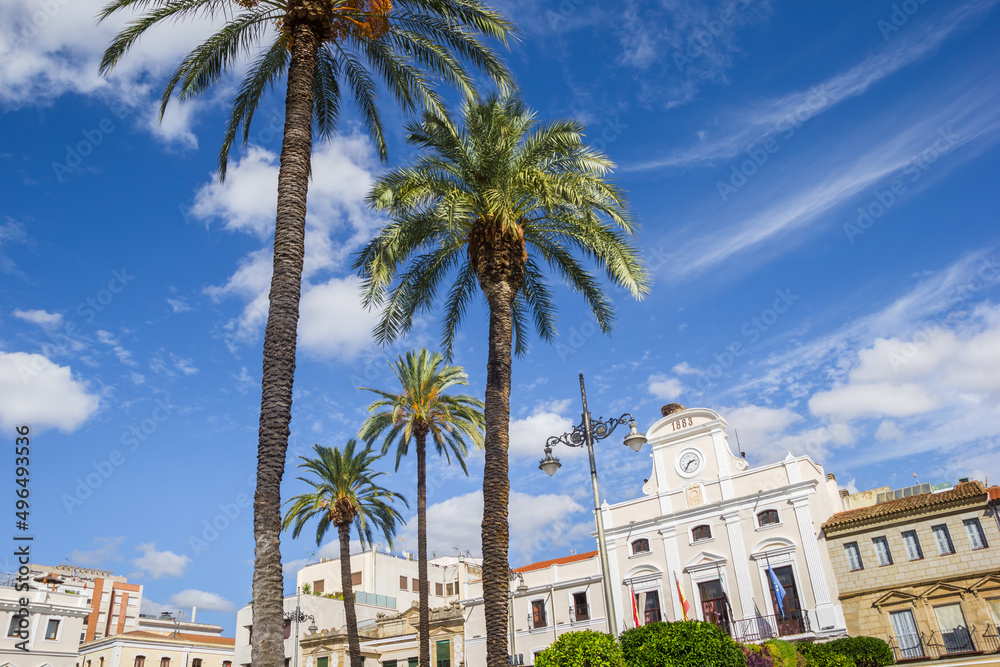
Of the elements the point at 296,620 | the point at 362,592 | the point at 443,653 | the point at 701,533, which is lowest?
the point at 443,653

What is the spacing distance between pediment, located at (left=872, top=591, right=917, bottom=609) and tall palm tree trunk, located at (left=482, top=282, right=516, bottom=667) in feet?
76.0

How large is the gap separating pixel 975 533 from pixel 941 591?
283cm

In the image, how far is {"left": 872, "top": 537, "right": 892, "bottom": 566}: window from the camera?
104 feet

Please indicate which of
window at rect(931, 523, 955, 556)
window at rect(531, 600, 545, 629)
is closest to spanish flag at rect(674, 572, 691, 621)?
window at rect(531, 600, 545, 629)

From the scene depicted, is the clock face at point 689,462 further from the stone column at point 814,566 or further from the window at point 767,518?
the stone column at point 814,566

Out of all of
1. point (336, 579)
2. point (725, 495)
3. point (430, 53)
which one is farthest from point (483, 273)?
point (336, 579)

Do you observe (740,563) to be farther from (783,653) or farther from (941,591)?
(783,653)

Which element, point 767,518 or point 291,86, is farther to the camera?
point 767,518

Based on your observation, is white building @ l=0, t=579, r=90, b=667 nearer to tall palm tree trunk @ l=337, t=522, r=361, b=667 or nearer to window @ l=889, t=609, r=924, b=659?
tall palm tree trunk @ l=337, t=522, r=361, b=667

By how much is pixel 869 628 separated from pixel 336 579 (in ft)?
152

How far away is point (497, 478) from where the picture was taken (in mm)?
16406

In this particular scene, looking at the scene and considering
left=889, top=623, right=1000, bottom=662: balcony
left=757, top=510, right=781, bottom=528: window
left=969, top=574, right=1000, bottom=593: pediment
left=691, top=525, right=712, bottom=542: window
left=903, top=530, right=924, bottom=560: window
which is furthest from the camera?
left=691, top=525, right=712, bottom=542: window

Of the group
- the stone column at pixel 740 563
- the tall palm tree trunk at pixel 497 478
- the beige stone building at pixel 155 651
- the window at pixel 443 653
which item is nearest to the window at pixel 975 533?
the stone column at pixel 740 563

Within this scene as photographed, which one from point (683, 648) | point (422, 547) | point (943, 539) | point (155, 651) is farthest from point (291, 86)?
point (155, 651)
